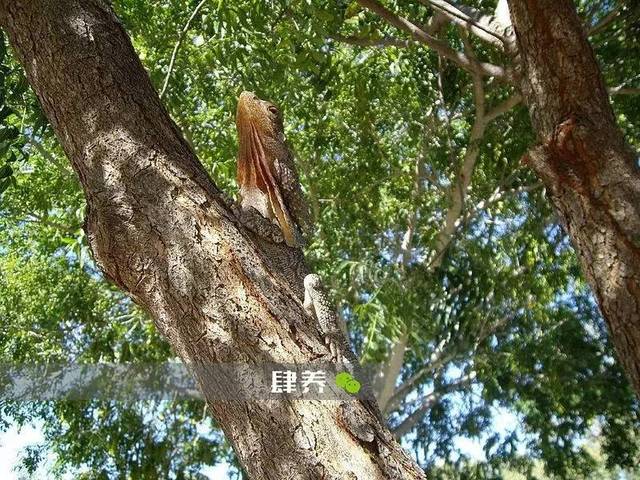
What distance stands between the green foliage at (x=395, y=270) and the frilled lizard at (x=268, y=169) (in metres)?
2.92

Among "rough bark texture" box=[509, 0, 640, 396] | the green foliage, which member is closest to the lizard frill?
"rough bark texture" box=[509, 0, 640, 396]

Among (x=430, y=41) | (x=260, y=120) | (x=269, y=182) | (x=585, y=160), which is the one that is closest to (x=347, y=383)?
(x=269, y=182)

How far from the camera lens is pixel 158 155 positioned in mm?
1541

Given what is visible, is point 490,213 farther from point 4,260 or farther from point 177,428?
point 4,260

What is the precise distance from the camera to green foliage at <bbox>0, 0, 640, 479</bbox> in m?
5.98

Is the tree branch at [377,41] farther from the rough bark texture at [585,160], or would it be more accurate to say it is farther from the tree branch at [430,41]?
the rough bark texture at [585,160]

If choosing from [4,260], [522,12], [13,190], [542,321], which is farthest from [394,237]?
[522,12]

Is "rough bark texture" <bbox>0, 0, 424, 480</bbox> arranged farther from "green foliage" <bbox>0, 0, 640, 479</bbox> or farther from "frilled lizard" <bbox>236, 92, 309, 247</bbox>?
"green foliage" <bbox>0, 0, 640, 479</bbox>

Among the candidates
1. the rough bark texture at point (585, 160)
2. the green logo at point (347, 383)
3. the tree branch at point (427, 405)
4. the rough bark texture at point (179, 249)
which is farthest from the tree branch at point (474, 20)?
the tree branch at point (427, 405)

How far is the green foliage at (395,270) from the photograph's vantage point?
5.98m

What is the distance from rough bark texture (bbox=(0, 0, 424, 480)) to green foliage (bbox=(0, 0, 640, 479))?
354cm

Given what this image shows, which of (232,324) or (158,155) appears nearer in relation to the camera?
(232,324)

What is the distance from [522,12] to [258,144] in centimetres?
114

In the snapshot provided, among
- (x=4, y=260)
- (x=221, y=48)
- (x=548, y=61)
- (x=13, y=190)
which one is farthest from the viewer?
(x=4, y=260)
